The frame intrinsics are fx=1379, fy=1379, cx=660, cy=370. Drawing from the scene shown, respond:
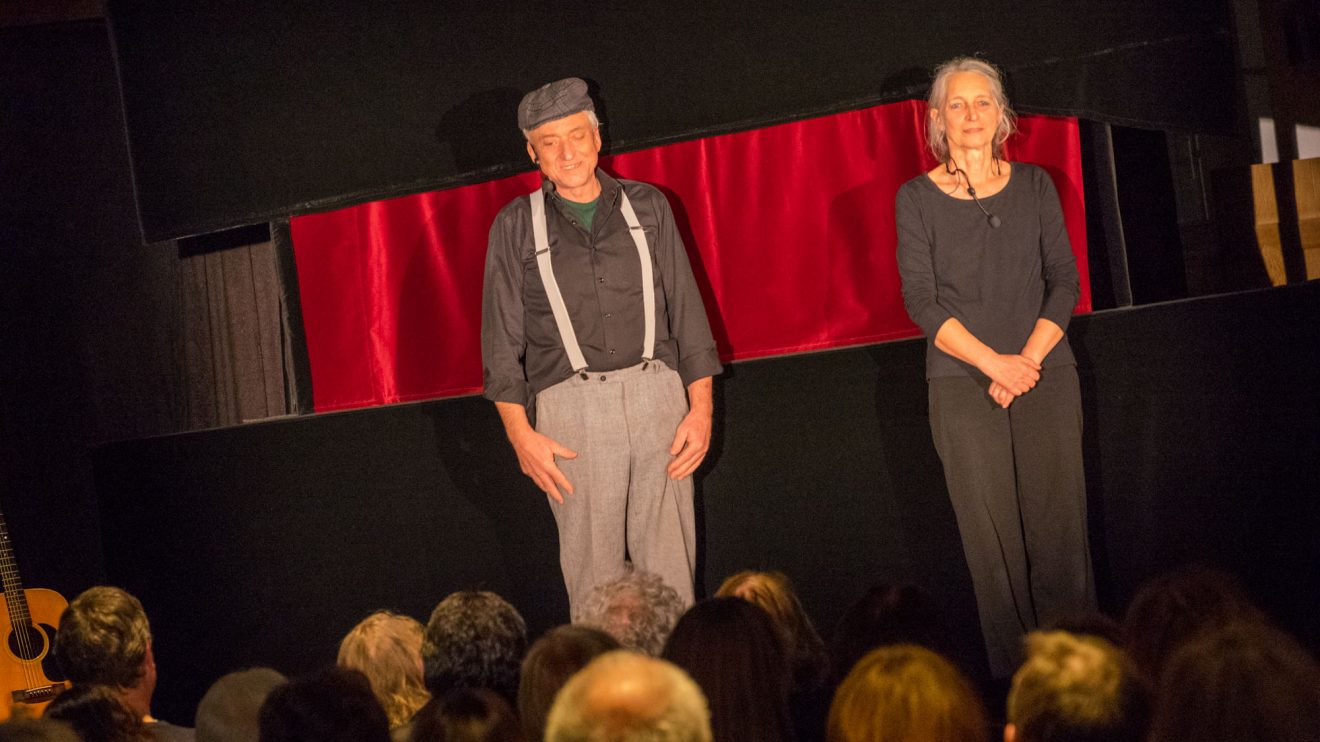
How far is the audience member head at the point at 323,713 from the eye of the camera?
7.22 ft

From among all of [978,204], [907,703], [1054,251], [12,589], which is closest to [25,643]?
[12,589]

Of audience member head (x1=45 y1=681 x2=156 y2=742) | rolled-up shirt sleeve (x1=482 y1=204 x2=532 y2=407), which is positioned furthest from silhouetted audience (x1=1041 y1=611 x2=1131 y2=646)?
rolled-up shirt sleeve (x1=482 y1=204 x2=532 y2=407)

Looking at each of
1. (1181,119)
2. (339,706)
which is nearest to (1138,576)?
(1181,119)

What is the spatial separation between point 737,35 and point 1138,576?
200 cm

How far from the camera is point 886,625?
8.47 feet

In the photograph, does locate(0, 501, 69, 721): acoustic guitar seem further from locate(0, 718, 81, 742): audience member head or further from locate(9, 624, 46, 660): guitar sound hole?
locate(0, 718, 81, 742): audience member head

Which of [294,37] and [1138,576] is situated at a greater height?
[294,37]

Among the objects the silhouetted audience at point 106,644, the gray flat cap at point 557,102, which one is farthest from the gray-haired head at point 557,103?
the silhouetted audience at point 106,644

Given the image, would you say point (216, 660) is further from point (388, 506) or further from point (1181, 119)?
point (1181, 119)

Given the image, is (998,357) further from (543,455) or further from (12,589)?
(12,589)

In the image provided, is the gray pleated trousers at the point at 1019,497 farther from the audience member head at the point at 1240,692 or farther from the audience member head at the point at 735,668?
the audience member head at the point at 1240,692

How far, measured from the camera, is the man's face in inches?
147

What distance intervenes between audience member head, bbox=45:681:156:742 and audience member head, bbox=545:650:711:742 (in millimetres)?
1096

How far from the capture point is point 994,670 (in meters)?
3.51
